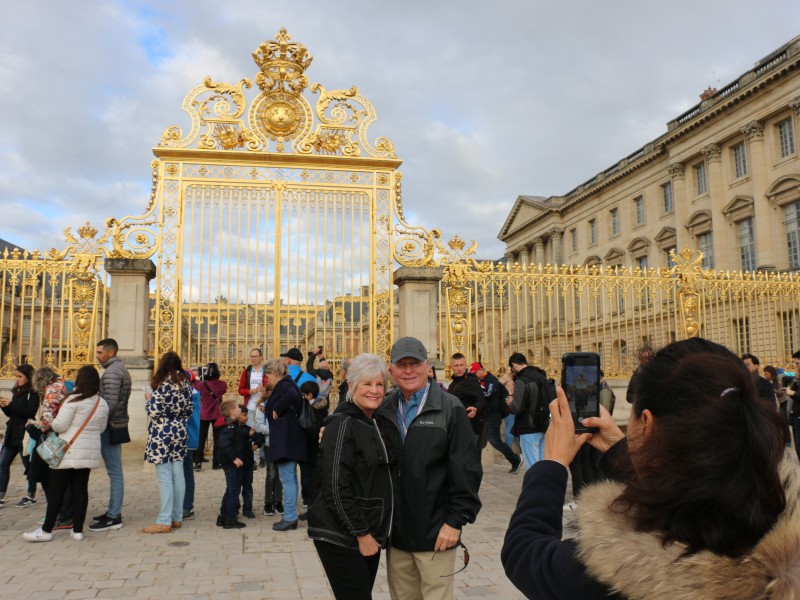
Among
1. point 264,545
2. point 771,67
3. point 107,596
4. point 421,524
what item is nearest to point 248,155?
point 264,545

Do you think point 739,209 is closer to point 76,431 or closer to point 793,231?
point 793,231

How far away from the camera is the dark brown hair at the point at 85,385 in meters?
6.10

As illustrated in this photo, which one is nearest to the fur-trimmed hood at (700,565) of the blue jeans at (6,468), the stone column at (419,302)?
the blue jeans at (6,468)

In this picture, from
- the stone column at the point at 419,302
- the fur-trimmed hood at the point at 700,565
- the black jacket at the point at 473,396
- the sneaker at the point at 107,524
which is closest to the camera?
the fur-trimmed hood at the point at 700,565

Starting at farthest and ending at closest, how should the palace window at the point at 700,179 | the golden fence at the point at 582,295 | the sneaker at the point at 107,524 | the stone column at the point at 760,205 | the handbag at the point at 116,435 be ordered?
the palace window at the point at 700,179 < the stone column at the point at 760,205 < the golden fence at the point at 582,295 < the handbag at the point at 116,435 < the sneaker at the point at 107,524

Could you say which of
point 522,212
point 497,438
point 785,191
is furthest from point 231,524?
point 522,212

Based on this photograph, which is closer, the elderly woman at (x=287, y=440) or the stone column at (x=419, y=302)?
the elderly woman at (x=287, y=440)

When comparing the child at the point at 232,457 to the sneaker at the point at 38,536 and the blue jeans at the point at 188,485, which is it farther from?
the sneaker at the point at 38,536

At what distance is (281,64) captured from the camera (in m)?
10.9

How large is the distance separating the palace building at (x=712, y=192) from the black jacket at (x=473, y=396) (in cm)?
2350

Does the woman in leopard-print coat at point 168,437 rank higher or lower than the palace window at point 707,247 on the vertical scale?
lower

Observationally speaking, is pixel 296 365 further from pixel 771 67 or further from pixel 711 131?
pixel 711 131

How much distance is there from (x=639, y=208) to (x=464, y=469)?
39.1 meters

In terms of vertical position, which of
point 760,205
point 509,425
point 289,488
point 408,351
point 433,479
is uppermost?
point 760,205
